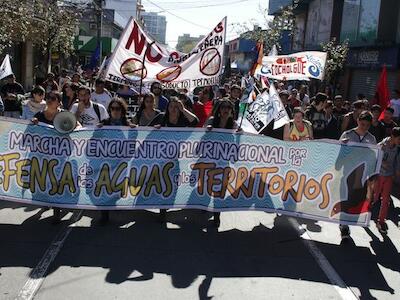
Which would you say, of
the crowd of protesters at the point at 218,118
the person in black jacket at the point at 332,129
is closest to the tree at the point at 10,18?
the crowd of protesters at the point at 218,118

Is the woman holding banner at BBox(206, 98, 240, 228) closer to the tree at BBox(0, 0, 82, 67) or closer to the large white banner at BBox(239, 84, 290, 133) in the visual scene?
the large white banner at BBox(239, 84, 290, 133)

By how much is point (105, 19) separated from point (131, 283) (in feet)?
170

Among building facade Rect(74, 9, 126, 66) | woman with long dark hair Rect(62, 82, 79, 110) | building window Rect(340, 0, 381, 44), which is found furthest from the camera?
building facade Rect(74, 9, 126, 66)

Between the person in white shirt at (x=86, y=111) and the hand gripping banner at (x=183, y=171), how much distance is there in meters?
1.18

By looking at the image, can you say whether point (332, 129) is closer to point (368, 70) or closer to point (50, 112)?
point (50, 112)

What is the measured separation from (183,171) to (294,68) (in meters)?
7.55

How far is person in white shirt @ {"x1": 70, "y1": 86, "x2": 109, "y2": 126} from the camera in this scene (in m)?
7.91

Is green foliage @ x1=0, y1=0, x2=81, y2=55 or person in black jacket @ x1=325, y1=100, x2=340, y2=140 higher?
green foliage @ x1=0, y1=0, x2=81, y2=55

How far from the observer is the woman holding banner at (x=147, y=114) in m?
7.73

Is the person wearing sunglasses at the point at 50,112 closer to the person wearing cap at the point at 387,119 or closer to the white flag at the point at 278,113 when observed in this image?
the white flag at the point at 278,113

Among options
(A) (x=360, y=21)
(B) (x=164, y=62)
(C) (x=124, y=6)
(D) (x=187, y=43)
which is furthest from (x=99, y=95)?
(D) (x=187, y=43)

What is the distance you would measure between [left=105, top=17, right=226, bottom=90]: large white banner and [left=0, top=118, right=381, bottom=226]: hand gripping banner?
2.05 meters

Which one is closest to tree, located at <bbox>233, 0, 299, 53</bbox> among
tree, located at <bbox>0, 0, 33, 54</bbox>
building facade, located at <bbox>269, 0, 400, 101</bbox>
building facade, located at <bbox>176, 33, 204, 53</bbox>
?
building facade, located at <bbox>269, 0, 400, 101</bbox>

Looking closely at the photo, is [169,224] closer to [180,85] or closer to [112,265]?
[112,265]
